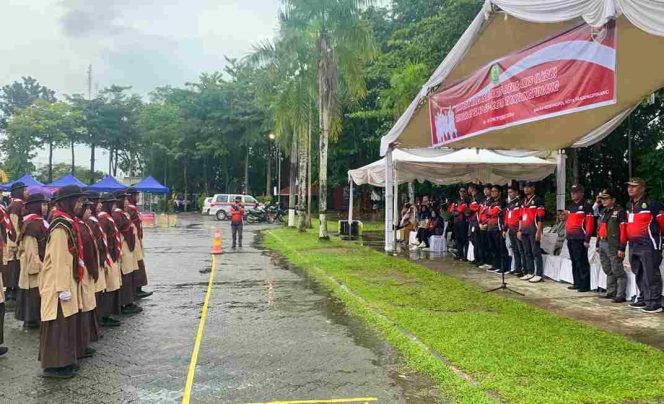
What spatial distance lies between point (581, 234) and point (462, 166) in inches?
251

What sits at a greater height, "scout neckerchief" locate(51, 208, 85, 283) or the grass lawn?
"scout neckerchief" locate(51, 208, 85, 283)

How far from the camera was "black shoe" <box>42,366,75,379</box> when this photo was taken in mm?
5277

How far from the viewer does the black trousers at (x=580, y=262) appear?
9.20 meters

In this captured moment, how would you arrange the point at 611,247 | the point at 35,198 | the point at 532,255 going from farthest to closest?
the point at 532,255 → the point at 611,247 → the point at 35,198

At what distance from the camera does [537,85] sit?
6.64 m

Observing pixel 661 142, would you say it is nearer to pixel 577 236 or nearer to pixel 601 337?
pixel 577 236

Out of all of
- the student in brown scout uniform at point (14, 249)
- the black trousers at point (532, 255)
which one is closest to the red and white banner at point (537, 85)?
the black trousers at point (532, 255)

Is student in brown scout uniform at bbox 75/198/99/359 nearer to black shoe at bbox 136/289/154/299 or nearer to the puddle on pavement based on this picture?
the puddle on pavement

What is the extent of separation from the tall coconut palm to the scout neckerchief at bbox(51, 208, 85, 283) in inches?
528

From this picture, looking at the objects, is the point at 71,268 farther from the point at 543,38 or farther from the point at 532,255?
the point at 532,255

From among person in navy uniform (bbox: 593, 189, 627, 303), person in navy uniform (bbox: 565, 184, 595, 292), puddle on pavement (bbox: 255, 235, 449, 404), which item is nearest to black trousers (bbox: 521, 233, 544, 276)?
person in navy uniform (bbox: 565, 184, 595, 292)

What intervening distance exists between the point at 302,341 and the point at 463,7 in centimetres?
1484

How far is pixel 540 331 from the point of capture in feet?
21.1

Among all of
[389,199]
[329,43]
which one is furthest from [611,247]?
[329,43]
